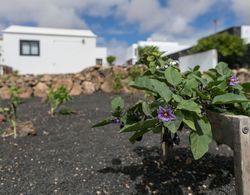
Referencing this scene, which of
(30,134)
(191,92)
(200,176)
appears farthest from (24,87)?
(191,92)

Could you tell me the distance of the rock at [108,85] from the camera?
10.2 m

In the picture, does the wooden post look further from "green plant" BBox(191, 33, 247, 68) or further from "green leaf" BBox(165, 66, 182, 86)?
"green plant" BBox(191, 33, 247, 68)

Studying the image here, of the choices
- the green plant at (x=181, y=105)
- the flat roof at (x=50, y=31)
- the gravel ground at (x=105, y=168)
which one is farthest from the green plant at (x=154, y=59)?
the flat roof at (x=50, y=31)

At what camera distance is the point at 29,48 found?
2217cm

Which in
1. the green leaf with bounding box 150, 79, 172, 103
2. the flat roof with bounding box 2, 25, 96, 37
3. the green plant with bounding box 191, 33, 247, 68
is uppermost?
the flat roof with bounding box 2, 25, 96, 37

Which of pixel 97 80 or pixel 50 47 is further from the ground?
pixel 50 47

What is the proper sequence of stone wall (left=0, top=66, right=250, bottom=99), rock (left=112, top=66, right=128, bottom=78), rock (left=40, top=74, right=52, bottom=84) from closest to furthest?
1. rock (left=112, top=66, right=128, bottom=78)
2. stone wall (left=0, top=66, right=250, bottom=99)
3. rock (left=40, top=74, right=52, bottom=84)

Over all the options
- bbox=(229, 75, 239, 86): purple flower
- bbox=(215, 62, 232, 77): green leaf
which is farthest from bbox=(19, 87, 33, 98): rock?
bbox=(229, 75, 239, 86): purple flower

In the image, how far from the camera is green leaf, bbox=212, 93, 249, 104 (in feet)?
6.02

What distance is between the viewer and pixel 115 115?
2105 mm

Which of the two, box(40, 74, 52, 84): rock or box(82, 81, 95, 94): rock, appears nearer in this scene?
box(82, 81, 95, 94): rock

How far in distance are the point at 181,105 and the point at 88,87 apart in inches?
346

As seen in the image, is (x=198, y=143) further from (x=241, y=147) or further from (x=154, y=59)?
(x=154, y=59)

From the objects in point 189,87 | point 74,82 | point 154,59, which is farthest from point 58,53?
point 189,87
